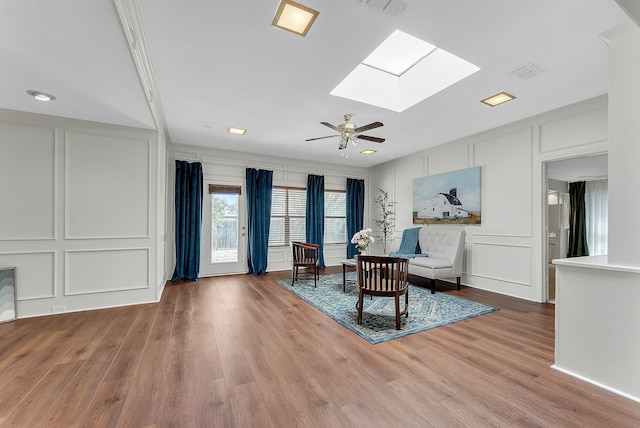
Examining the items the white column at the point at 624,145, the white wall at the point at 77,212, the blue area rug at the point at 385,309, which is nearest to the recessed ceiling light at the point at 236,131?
the white wall at the point at 77,212

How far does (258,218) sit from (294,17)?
4.34 m

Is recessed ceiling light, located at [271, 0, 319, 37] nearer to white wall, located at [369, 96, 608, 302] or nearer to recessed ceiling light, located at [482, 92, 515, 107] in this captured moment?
recessed ceiling light, located at [482, 92, 515, 107]

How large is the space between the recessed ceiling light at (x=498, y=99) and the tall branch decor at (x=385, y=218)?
329 centimetres

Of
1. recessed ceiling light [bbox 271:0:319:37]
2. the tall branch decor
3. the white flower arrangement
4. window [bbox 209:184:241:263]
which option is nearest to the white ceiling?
recessed ceiling light [bbox 271:0:319:37]

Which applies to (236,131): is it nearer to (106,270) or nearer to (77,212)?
(77,212)

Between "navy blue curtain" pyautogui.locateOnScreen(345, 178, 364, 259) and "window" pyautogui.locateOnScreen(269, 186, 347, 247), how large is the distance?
23 centimetres

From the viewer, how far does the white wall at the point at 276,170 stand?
5.54 meters

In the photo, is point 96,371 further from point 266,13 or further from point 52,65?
point 266,13

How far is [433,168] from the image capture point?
216 inches

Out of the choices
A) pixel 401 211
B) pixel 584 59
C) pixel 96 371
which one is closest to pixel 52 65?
Answer: pixel 96 371

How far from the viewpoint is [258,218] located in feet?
19.3

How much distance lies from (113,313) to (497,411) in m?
4.02

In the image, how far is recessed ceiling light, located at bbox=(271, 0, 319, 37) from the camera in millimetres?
1865

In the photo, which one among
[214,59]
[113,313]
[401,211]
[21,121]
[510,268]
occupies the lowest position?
[113,313]
